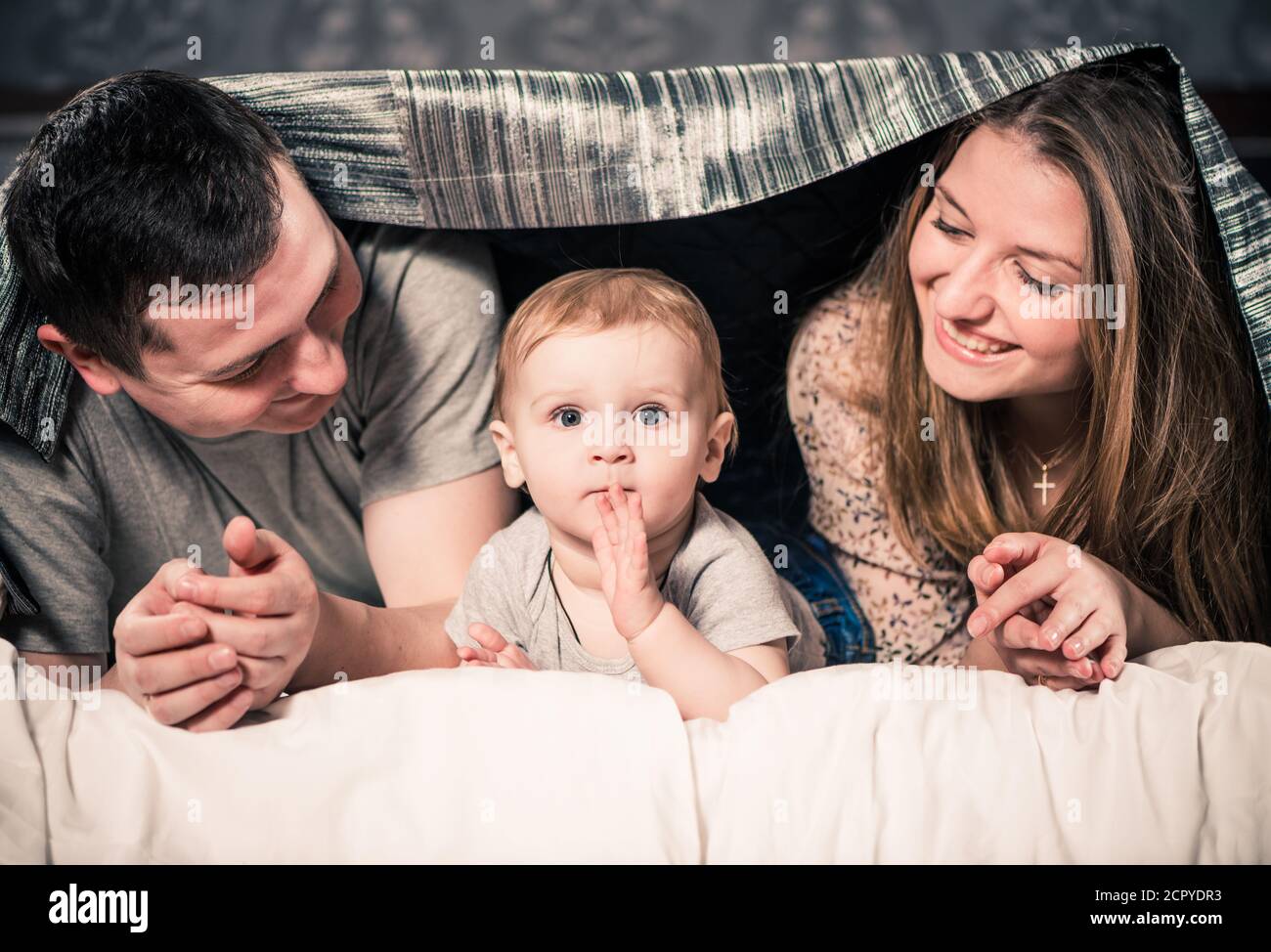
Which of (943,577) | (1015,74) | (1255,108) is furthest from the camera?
(1255,108)

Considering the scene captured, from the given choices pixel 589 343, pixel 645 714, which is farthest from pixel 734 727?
pixel 589 343

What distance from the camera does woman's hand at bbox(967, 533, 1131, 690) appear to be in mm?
892

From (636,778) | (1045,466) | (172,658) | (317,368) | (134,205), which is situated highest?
(134,205)

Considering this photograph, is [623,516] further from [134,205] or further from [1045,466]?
[1045,466]

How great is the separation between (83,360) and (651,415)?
1.57 feet

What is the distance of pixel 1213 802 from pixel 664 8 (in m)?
1.48

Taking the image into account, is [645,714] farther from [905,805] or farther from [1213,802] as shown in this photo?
[1213,802]

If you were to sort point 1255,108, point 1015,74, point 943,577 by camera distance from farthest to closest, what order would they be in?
point 1255,108 → point 943,577 → point 1015,74

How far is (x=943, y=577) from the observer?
3.94 feet

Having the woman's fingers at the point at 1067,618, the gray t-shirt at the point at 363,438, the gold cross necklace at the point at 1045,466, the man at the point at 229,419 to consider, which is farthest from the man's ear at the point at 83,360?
the gold cross necklace at the point at 1045,466

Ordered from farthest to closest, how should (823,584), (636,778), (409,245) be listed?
(823,584) < (409,245) < (636,778)

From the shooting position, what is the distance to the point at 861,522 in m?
1.22

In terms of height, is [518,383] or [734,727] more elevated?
[518,383]

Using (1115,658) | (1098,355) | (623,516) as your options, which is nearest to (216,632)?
(623,516)
